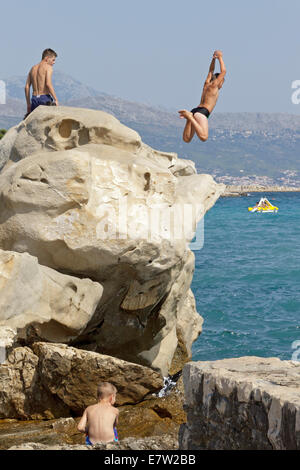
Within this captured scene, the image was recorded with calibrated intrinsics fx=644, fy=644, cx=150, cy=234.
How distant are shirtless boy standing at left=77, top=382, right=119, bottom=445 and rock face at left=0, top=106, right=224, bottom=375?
2329mm

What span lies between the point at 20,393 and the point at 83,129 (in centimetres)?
368

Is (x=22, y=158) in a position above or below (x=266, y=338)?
above

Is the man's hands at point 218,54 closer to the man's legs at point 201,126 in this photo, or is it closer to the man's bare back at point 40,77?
the man's legs at point 201,126

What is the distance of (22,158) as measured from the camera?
9.38 m

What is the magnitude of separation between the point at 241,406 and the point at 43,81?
7.90 metres

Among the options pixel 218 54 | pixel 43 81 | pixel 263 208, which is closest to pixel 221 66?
pixel 218 54

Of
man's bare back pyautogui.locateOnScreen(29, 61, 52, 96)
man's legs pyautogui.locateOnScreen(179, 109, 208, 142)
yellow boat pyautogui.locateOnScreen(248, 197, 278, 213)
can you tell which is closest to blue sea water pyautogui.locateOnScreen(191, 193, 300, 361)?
man's legs pyautogui.locateOnScreen(179, 109, 208, 142)

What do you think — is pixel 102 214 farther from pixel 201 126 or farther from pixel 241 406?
pixel 241 406

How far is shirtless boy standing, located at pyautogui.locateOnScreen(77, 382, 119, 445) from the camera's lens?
5.71 m

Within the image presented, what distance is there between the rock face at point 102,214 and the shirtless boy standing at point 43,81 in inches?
39.8

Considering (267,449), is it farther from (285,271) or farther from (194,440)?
(285,271)

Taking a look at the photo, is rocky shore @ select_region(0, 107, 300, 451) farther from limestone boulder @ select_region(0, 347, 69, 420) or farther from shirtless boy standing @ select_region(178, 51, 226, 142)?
shirtless boy standing @ select_region(178, 51, 226, 142)

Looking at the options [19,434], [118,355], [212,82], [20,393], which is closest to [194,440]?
[19,434]
